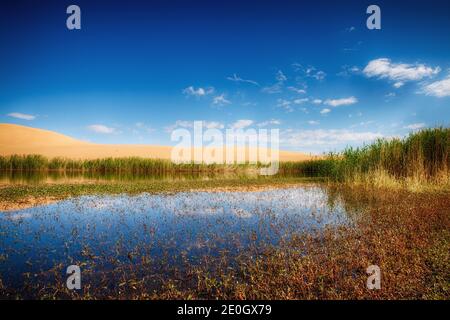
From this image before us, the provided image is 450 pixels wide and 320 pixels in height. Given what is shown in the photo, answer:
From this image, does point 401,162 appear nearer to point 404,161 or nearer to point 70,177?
point 404,161

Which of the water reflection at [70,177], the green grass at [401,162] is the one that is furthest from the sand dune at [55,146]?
the green grass at [401,162]

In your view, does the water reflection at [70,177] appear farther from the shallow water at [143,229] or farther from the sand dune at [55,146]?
the sand dune at [55,146]

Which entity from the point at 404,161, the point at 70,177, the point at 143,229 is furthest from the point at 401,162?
the point at 70,177

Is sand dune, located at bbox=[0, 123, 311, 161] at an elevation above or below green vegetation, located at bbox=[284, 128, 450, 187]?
above

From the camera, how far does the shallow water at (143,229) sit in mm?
5832

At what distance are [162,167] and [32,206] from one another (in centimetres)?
2634

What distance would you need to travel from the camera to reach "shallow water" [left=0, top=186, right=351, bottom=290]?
5.83 meters

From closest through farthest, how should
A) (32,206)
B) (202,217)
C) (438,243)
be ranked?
(438,243), (202,217), (32,206)

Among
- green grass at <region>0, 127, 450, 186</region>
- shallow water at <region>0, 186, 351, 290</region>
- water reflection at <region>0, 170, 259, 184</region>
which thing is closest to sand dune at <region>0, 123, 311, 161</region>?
water reflection at <region>0, 170, 259, 184</region>

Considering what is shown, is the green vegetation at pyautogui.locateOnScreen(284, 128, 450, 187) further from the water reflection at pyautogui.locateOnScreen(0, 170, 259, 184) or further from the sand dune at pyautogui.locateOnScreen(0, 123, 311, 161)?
the sand dune at pyautogui.locateOnScreen(0, 123, 311, 161)
